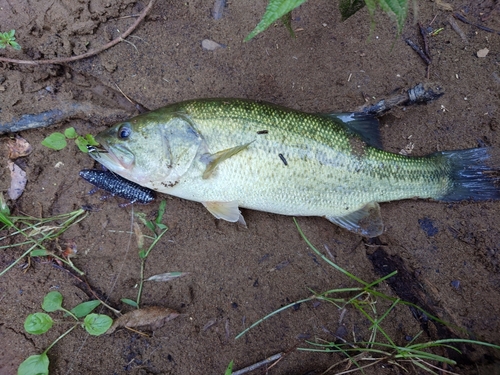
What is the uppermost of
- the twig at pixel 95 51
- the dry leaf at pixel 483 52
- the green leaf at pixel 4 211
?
the twig at pixel 95 51

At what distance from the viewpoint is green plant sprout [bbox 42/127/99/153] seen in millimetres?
3413

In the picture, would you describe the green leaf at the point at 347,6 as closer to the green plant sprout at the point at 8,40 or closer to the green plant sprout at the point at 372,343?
the green plant sprout at the point at 372,343

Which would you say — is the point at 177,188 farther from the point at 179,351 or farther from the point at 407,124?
the point at 407,124

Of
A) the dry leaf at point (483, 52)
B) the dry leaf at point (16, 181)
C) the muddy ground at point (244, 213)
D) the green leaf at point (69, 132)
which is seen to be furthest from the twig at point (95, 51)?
the dry leaf at point (483, 52)

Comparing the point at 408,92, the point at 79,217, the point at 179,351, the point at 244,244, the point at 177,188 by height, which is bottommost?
the point at 179,351

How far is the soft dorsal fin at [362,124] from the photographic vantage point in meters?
3.59

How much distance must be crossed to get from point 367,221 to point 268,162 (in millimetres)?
1108

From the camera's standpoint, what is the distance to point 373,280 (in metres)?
3.61

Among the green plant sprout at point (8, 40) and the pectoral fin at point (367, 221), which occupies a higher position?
the green plant sprout at point (8, 40)

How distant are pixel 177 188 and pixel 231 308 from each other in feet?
4.00

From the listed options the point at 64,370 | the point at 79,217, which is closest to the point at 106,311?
the point at 64,370

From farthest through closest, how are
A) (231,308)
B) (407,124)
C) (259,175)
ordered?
(407,124) → (231,308) → (259,175)

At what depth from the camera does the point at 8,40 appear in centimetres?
364

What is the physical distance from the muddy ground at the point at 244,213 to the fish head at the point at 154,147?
0.46m
